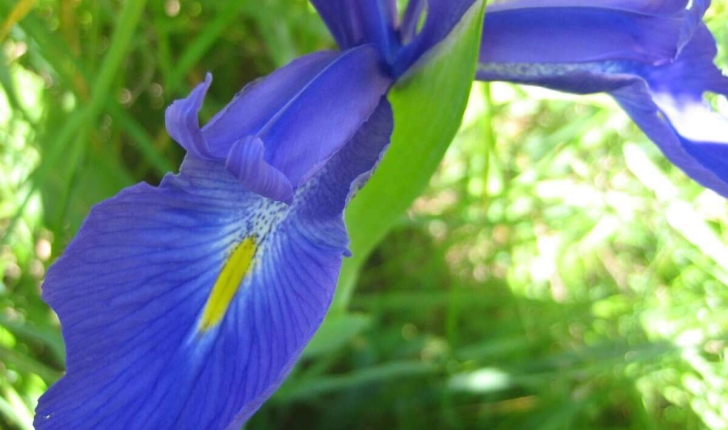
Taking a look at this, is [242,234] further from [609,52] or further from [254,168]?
[609,52]

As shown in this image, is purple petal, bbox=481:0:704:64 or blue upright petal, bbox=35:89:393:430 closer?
blue upright petal, bbox=35:89:393:430

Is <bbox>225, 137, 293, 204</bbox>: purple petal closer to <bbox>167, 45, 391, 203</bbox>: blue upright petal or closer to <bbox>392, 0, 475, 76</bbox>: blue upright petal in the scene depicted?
<bbox>167, 45, 391, 203</bbox>: blue upright petal

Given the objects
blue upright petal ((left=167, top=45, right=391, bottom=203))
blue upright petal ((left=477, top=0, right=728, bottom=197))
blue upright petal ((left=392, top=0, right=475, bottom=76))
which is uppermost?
blue upright petal ((left=167, top=45, right=391, bottom=203))

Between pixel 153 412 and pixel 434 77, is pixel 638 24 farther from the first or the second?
pixel 153 412

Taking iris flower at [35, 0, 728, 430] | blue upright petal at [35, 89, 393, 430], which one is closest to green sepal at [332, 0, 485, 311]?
iris flower at [35, 0, 728, 430]

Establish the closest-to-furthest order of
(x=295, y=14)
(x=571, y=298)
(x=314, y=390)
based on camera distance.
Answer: (x=314, y=390) → (x=295, y=14) → (x=571, y=298)

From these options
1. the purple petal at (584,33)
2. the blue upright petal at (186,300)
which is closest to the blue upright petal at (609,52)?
the purple petal at (584,33)

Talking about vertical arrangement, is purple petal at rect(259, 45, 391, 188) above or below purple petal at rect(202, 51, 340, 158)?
below

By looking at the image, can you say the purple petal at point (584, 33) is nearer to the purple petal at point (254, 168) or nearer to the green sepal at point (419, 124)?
the green sepal at point (419, 124)

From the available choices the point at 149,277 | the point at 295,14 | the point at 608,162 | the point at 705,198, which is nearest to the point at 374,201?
the point at 149,277
